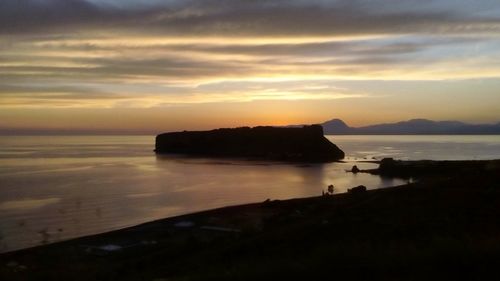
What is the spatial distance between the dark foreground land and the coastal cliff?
350ft

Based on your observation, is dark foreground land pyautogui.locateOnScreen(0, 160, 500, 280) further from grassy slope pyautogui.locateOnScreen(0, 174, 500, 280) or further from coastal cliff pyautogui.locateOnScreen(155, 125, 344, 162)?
coastal cliff pyautogui.locateOnScreen(155, 125, 344, 162)

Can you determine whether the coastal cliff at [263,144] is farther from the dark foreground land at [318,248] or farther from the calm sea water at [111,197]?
the dark foreground land at [318,248]

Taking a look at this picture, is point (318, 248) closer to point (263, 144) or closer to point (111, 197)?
point (111, 197)

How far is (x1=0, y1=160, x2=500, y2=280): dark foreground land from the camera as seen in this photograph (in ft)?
26.2

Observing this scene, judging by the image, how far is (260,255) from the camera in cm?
1209

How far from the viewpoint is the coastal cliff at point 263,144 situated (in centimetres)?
13793

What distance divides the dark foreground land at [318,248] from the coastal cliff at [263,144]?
107 m

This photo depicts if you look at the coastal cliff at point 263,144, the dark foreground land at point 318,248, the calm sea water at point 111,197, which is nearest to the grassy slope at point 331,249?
the dark foreground land at point 318,248

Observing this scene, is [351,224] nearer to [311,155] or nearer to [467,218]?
[467,218]

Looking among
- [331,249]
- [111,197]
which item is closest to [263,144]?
[111,197]

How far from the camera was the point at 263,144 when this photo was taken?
150250mm

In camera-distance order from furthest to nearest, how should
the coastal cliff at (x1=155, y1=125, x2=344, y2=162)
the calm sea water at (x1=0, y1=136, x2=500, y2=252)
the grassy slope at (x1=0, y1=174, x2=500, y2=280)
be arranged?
the coastal cliff at (x1=155, y1=125, x2=344, y2=162)
the calm sea water at (x1=0, y1=136, x2=500, y2=252)
the grassy slope at (x1=0, y1=174, x2=500, y2=280)

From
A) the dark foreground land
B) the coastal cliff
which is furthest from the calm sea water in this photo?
the coastal cliff

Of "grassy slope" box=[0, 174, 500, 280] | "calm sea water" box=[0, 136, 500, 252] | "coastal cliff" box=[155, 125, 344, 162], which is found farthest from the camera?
"coastal cliff" box=[155, 125, 344, 162]
